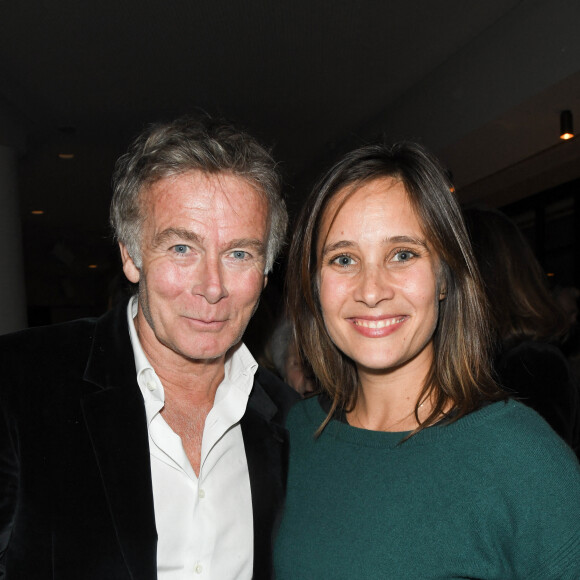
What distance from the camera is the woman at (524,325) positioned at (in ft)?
7.68

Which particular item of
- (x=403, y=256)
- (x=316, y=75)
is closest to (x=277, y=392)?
(x=403, y=256)

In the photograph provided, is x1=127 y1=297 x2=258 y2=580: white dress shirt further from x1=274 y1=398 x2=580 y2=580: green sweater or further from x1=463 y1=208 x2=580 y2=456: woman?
x1=463 y1=208 x2=580 y2=456: woman

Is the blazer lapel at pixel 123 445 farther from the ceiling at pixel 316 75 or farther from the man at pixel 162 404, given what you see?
the ceiling at pixel 316 75

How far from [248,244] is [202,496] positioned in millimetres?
653

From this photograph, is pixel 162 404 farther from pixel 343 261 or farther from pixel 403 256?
pixel 403 256

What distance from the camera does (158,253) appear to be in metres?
1.72

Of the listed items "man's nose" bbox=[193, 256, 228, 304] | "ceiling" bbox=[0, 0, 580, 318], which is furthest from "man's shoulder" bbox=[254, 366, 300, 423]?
"ceiling" bbox=[0, 0, 580, 318]

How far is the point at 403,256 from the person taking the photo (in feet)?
5.25

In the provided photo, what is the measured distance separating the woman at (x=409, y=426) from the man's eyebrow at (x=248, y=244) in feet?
0.38

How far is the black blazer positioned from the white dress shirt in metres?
0.04

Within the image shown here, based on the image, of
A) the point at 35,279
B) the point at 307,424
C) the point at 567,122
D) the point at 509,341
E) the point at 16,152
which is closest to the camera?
the point at 307,424

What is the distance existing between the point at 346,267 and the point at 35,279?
16942mm

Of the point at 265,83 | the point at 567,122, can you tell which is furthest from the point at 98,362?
the point at 265,83

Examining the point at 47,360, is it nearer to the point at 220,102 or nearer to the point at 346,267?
the point at 346,267
